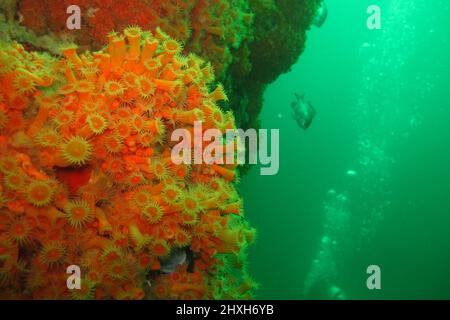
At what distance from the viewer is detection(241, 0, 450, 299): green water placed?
37.2m

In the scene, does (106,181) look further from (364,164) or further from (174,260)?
(364,164)

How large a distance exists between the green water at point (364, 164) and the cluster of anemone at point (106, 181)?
2871cm

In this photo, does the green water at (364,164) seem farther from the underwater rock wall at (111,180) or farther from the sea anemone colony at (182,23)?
the underwater rock wall at (111,180)

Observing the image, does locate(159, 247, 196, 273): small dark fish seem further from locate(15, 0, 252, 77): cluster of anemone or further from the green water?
the green water

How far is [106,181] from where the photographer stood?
258 cm

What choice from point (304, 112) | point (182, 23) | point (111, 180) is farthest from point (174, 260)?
point (304, 112)

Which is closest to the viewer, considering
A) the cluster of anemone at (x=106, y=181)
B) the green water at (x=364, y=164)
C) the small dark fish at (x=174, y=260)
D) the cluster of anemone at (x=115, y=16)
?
the cluster of anemone at (x=106, y=181)

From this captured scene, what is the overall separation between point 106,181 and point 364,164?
A: 159 feet

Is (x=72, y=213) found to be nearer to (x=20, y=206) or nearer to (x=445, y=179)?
(x=20, y=206)

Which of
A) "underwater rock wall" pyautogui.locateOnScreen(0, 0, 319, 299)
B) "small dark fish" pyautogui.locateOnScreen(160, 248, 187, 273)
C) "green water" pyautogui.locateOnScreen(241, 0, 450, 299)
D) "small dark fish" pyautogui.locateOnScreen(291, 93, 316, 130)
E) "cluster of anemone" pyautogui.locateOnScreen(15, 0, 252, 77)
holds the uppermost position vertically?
"green water" pyautogui.locateOnScreen(241, 0, 450, 299)

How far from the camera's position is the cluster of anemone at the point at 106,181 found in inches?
93.3

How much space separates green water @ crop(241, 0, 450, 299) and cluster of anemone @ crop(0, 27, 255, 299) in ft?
94.2

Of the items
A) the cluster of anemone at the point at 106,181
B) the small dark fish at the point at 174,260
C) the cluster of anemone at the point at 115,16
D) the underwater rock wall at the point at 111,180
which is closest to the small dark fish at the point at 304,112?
the cluster of anemone at the point at 115,16

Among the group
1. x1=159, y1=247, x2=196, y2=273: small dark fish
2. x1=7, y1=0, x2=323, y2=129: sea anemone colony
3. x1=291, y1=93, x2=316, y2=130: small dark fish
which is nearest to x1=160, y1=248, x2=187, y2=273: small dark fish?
x1=159, y1=247, x2=196, y2=273: small dark fish
